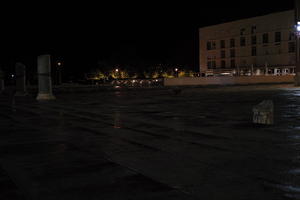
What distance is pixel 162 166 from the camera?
8289 mm

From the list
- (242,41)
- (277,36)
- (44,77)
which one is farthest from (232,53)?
(44,77)

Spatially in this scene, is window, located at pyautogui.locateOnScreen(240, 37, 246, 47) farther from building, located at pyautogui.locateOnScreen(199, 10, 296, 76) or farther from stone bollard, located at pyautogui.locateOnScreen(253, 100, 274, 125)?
stone bollard, located at pyautogui.locateOnScreen(253, 100, 274, 125)

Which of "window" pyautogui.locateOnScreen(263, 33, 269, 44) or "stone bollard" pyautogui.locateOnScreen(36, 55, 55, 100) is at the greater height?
"window" pyautogui.locateOnScreen(263, 33, 269, 44)

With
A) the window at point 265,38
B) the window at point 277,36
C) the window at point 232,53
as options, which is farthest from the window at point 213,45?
the window at point 277,36

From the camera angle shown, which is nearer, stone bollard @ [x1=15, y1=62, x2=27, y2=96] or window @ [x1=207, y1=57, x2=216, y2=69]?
stone bollard @ [x1=15, y1=62, x2=27, y2=96]

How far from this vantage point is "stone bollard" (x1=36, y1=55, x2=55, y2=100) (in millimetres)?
31034

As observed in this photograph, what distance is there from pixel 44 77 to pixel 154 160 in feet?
77.1

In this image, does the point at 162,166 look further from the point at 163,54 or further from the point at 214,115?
the point at 163,54

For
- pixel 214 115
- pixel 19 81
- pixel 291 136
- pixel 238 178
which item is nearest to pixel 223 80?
pixel 19 81

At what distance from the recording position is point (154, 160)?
29.2ft

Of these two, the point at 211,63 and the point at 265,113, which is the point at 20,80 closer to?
the point at 265,113

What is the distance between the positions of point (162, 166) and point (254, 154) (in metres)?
2.33

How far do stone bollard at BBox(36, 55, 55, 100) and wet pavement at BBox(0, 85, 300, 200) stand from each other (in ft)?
50.9

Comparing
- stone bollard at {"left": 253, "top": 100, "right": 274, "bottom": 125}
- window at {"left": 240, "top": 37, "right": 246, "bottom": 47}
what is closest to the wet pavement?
stone bollard at {"left": 253, "top": 100, "right": 274, "bottom": 125}
